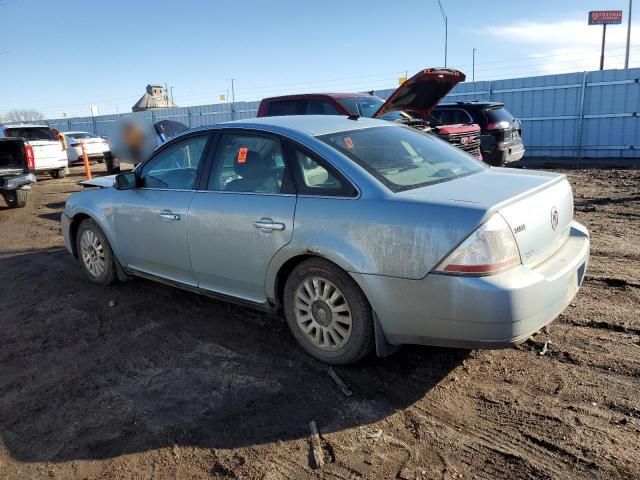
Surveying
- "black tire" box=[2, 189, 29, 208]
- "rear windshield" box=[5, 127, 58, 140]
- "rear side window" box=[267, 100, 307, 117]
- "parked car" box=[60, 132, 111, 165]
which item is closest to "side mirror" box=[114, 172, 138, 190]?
"rear side window" box=[267, 100, 307, 117]

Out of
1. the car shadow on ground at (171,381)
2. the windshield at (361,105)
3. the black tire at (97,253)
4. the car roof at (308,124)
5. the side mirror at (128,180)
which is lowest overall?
the car shadow on ground at (171,381)

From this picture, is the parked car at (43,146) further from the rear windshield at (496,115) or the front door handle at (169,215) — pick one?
the front door handle at (169,215)

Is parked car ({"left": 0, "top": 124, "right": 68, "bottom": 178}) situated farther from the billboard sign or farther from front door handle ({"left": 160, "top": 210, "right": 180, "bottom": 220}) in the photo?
the billboard sign

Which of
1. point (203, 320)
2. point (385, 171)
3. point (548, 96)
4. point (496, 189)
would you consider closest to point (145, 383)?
point (203, 320)

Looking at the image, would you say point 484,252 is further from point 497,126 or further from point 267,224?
point 497,126

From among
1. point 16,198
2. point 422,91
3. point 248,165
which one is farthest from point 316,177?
point 16,198

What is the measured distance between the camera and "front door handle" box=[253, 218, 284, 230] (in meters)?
3.54

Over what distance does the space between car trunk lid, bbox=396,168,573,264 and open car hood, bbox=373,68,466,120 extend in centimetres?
552

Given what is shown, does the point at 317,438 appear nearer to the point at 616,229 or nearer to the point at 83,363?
the point at 83,363

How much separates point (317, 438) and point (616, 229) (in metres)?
5.67

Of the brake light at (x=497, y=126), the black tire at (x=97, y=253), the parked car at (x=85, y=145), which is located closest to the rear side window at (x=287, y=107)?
the brake light at (x=497, y=126)

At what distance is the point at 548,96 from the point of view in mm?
17078

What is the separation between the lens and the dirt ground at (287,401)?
2643 mm

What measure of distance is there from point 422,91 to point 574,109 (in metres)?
9.64
